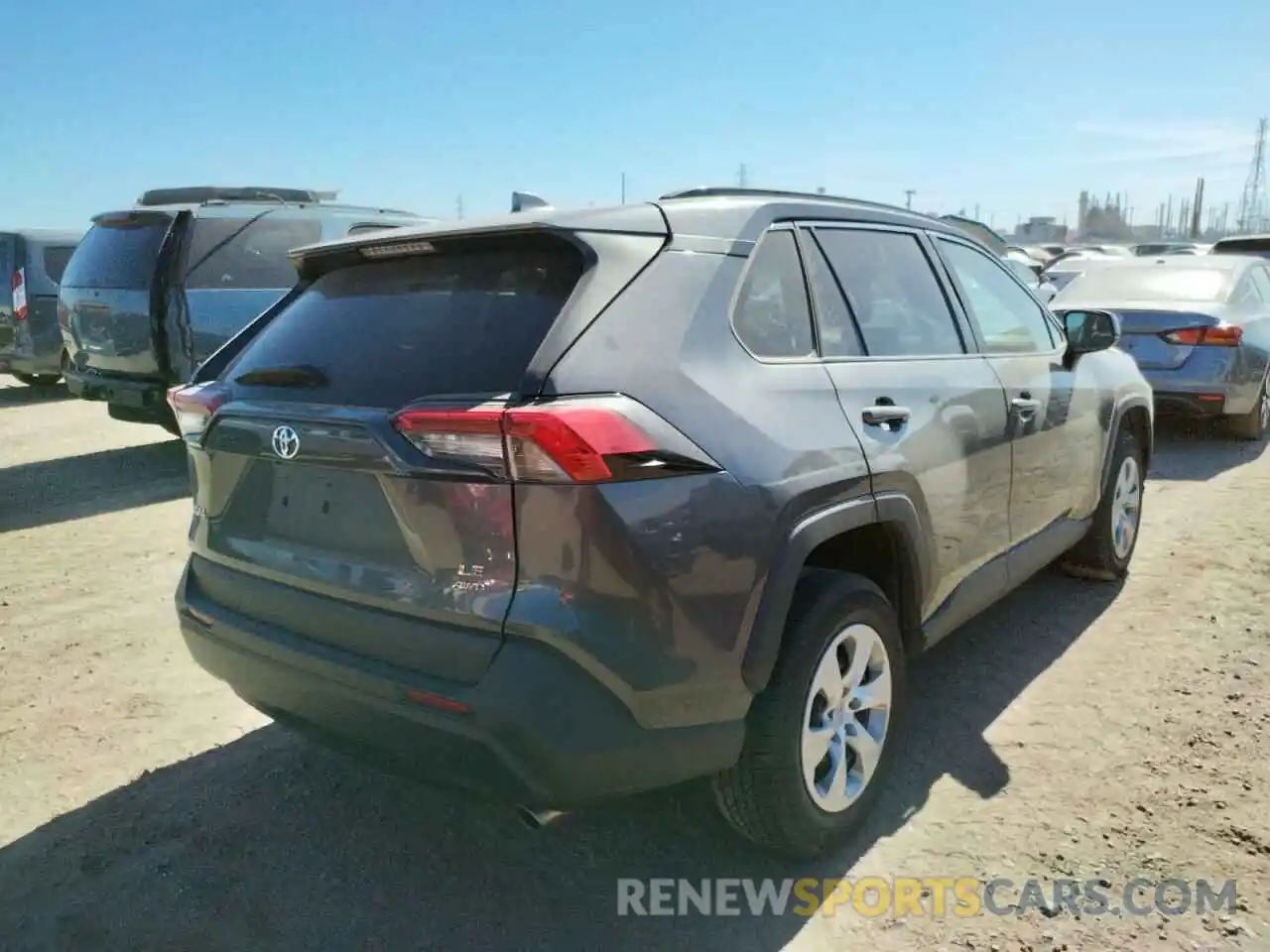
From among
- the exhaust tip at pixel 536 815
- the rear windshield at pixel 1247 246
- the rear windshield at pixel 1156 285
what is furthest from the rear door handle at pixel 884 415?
the rear windshield at pixel 1247 246

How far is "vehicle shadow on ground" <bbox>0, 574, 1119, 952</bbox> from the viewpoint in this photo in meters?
2.44

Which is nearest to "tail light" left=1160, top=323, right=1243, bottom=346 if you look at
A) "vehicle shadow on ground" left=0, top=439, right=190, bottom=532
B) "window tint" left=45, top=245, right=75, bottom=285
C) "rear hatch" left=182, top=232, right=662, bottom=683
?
"rear hatch" left=182, top=232, right=662, bottom=683

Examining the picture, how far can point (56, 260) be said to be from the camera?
11414 mm

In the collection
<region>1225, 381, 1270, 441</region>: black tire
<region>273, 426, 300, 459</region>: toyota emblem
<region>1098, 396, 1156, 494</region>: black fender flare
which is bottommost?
<region>1225, 381, 1270, 441</region>: black tire

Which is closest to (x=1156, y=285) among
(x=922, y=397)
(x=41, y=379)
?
(x=922, y=397)

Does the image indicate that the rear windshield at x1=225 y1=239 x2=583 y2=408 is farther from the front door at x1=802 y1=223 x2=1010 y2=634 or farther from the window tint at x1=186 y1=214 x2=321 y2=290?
the window tint at x1=186 y1=214 x2=321 y2=290

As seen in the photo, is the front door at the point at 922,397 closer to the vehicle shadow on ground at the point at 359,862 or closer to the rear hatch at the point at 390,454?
the vehicle shadow on ground at the point at 359,862

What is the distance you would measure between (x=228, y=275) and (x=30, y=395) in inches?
287

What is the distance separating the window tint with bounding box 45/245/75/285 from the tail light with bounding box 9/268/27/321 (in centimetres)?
26

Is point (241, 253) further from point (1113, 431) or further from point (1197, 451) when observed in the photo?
point (1197, 451)

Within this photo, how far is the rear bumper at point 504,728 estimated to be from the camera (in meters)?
2.04

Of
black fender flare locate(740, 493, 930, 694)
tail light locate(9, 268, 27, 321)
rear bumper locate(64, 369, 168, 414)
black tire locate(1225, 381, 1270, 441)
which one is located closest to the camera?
black fender flare locate(740, 493, 930, 694)

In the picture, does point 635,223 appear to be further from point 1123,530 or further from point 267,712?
point 1123,530

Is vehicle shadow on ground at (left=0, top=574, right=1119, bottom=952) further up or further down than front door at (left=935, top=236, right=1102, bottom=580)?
further down
